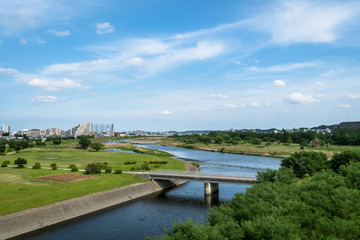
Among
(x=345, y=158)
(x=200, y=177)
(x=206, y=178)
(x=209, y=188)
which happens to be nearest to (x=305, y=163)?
(x=345, y=158)

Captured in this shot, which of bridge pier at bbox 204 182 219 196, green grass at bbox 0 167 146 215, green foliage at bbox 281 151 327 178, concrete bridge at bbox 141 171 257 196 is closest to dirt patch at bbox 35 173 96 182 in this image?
green grass at bbox 0 167 146 215

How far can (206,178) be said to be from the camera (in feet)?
166

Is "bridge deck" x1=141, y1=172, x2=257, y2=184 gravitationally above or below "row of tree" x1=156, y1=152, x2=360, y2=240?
below

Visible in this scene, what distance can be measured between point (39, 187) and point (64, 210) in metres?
11.9

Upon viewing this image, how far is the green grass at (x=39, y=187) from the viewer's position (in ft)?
119

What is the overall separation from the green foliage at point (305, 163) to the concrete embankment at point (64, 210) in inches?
1163

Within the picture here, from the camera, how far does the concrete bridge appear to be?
4827 centimetres

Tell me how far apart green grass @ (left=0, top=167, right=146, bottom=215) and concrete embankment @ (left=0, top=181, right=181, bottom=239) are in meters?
1.76

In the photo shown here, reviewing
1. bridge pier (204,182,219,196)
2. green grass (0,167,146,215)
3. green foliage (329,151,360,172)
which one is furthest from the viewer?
green foliage (329,151,360,172)

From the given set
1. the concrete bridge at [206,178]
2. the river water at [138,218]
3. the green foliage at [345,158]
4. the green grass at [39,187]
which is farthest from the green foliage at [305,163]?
the green grass at [39,187]

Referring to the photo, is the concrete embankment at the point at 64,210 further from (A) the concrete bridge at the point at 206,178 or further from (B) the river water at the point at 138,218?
(A) the concrete bridge at the point at 206,178

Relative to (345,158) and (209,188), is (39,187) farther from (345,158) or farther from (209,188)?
(345,158)

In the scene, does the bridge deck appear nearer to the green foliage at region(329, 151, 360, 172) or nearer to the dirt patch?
the dirt patch

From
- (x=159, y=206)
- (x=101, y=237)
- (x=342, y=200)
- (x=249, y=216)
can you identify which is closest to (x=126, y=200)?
(x=159, y=206)
